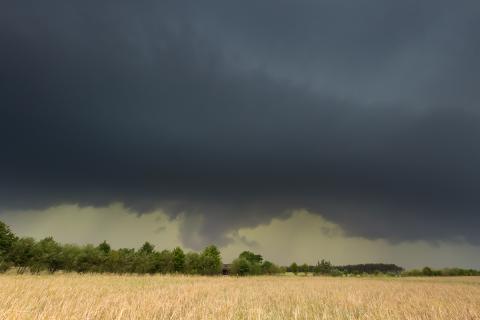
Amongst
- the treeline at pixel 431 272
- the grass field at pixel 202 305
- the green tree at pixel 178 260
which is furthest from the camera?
the treeline at pixel 431 272

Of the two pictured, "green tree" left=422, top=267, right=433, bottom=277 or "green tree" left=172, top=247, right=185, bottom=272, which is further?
"green tree" left=422, top=267, right=433, bottom=277

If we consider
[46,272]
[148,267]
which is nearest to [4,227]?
[46,272]

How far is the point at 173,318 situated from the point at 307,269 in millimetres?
155978

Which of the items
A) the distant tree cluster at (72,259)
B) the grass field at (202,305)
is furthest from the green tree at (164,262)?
the grass field at (202,305)

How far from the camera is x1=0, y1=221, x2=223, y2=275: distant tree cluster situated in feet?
148

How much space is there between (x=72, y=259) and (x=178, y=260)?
30349 mm

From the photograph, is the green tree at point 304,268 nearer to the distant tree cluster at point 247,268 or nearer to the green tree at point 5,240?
the distant tree cluster at point 247,268

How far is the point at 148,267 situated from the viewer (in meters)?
65.8

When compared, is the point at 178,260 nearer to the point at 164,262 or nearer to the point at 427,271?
the point at 164,262

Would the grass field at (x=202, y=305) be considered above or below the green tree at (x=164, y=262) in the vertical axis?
below

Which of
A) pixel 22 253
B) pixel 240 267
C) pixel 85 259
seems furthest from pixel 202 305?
pixel 240 267

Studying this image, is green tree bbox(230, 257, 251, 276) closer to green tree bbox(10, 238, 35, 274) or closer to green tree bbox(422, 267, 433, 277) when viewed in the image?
green tree bbox(10, 238, 35, 274)

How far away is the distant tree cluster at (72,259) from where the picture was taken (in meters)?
45.0

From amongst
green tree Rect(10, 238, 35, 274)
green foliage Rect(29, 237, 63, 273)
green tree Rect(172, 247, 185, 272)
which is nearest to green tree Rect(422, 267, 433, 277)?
green tree Rect(172, 247, 185, 272)
